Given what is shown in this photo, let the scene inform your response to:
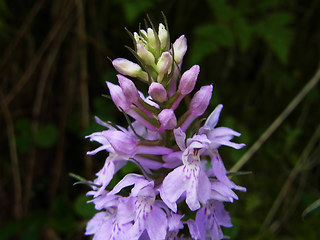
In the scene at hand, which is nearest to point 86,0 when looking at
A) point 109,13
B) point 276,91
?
point 109,13

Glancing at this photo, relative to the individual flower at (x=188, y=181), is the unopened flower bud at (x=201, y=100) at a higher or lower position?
higher

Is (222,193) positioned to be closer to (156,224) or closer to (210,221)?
(210,221)

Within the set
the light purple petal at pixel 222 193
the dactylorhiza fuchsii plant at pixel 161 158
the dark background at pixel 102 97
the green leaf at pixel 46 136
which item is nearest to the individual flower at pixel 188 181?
A: the dactylorhiza fuchsii plant at pixel 161 158

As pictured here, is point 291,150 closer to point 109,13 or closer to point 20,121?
point 109,13

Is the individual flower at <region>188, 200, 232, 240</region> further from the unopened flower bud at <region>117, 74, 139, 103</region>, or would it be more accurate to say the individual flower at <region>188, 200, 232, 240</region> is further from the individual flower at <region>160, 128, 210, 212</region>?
the unopened flower bud at <region>117, 74, 139, 103</region>

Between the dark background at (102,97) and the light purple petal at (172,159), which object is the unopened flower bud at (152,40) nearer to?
the light purple petal at (172,159)

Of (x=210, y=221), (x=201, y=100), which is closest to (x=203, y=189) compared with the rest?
(x=210, y=221)

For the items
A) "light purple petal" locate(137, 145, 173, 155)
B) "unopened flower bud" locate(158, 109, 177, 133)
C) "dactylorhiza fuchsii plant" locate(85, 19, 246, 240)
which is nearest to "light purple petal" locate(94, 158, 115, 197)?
"dactylorhiza fuchsii plant" locate(85, 19, 246, 240)
